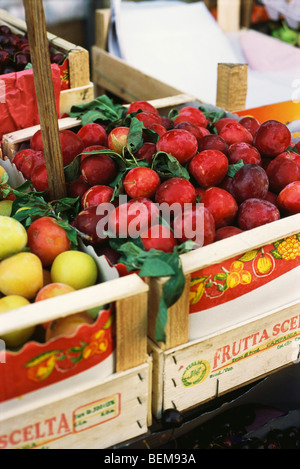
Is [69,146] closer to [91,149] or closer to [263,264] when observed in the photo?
[91,149]

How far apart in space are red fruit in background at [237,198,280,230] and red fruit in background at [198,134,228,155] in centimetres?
21

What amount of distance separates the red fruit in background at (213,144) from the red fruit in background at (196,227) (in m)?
0.30

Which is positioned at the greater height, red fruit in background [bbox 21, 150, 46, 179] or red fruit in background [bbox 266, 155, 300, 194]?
red fruit in background [bbox 266, 155, 300, 194]

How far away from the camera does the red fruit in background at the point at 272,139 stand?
1.25 m

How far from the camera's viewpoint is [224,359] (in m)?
1.01

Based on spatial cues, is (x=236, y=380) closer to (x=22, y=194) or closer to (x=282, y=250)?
(x=282, y=250)

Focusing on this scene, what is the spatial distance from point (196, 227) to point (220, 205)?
4.6 inches

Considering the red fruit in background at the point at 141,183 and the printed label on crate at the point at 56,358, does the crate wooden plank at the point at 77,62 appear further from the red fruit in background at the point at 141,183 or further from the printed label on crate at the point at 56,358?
the printed label on crate at the point at 56,358

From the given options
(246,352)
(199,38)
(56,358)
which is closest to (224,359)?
(246,352)

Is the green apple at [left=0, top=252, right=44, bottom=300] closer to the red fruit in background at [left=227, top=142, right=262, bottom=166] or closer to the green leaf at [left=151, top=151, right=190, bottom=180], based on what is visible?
the green leaf at [left=151, top=151, right=190, bottom=180]

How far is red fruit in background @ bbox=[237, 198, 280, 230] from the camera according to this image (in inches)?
41.4

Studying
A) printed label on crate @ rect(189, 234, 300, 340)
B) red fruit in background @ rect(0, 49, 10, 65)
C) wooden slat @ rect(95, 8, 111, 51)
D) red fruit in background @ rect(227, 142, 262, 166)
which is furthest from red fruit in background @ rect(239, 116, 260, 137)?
wooden slat @ rect(95, 8, 111, 51)

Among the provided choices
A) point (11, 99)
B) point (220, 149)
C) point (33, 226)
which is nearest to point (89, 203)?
point (33, 226)

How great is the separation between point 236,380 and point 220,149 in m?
0.56
